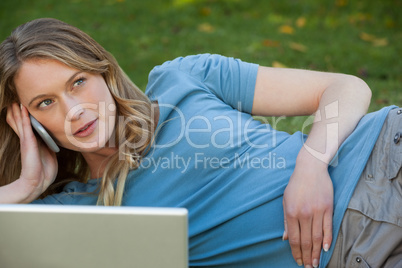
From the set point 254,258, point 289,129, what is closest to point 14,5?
point 289,129

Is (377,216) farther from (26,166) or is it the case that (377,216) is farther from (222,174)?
(26,166)

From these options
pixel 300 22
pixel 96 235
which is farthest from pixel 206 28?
pixel 96 235

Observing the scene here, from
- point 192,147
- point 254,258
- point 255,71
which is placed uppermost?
point 255,71

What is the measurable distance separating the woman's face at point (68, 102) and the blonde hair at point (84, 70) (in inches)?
1.4

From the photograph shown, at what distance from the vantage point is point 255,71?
205 cm

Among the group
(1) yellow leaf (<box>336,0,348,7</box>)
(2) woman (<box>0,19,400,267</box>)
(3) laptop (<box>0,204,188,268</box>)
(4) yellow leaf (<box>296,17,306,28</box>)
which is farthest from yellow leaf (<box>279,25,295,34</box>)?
(3) laptop (<box>0,204,188,268</box>)

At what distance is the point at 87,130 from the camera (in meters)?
1.78

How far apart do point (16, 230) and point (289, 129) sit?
211cm

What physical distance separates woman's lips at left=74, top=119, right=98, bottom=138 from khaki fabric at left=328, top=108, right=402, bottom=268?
3.05 feet

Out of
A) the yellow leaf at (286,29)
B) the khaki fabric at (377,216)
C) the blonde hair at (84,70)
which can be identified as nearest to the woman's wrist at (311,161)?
the khaki fabric at (377,216)

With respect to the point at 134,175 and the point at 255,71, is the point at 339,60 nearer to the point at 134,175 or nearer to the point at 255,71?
the point at 255,71

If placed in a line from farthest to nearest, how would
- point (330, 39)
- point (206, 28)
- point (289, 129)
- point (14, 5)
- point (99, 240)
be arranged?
point (14, 5) → point (206, 28) → point (330, 39) → point (289, 129) → point (99, 240)

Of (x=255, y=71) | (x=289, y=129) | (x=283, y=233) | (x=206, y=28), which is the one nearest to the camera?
(x=283, y=233)

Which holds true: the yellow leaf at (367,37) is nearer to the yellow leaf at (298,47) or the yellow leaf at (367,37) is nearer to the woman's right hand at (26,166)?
the yellow leaf at (298,47)
